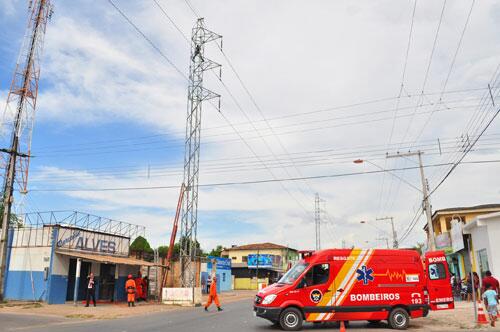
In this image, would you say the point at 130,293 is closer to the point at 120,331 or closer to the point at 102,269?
the point at 102,269

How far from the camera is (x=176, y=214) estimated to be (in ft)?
96.3

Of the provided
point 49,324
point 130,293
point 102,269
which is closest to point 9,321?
point 49,324

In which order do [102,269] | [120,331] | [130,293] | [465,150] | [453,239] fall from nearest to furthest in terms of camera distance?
[120,331]
[465,150]
[130,293]
[102,269]
[453,239]

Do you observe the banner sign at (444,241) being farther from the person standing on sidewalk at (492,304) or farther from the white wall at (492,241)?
the person standing on sidewalk at (492,304)

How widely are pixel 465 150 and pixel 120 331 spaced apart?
14372mm

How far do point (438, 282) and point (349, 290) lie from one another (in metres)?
5.35

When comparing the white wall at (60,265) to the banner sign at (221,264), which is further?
the banner sign at (221,264)

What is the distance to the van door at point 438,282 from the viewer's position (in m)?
16.8

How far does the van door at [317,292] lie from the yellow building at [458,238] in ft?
56.5

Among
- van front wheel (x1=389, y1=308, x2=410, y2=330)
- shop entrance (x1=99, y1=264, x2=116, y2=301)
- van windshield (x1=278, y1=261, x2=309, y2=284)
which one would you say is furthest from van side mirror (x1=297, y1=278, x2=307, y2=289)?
shop entrance (x1=99, y1=264, x2=116, y2=301)

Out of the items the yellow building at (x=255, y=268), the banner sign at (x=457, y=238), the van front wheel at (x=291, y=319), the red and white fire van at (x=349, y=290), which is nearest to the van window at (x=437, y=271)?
the red and white fire van at (x=349, y=290)

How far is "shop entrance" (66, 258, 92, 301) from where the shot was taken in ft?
89.2

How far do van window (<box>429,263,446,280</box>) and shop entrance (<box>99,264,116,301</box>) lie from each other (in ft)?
69.0

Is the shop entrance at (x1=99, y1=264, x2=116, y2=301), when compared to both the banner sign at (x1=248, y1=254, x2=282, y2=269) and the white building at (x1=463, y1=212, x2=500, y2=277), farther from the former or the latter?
the banner sign at (x1=248, y1=254, x2=282, y2=269)
